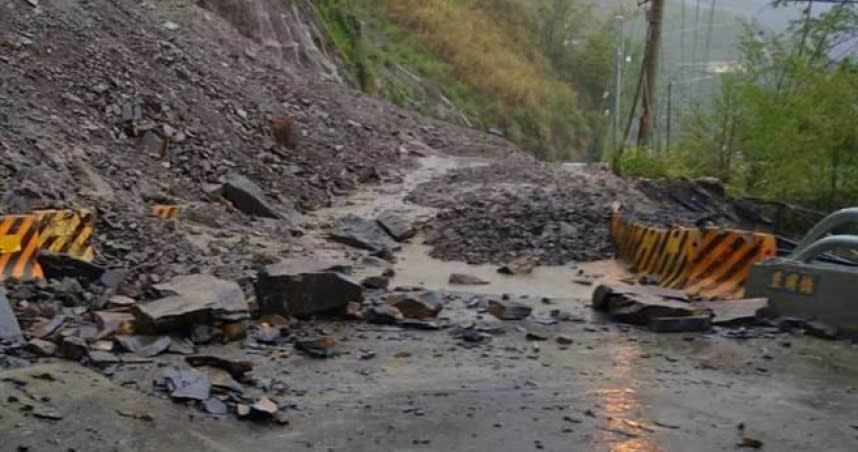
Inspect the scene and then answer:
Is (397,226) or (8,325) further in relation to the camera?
(397,226)

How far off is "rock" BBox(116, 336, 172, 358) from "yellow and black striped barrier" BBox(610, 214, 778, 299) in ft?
19.1

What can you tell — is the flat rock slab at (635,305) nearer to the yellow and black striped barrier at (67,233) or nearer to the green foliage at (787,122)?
the yellow and black striped barrier at (67,233)

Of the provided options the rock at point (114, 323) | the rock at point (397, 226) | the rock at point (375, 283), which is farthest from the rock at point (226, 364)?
the rock at point (397, 226)

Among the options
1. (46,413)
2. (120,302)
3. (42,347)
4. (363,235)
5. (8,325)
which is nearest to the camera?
(46,413)

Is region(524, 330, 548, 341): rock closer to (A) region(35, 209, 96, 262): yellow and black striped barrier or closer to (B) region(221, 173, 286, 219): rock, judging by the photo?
(A) region(35, 209, 96, 262): yellow and black striped barrier

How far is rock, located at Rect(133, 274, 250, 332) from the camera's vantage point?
694 cm

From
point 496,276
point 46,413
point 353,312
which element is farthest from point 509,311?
point 46,413

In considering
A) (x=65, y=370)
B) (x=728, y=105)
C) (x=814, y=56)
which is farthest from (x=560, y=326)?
(x=728, y=105)

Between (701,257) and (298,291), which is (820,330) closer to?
(701,257)

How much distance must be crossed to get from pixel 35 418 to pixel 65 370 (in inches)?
31.9

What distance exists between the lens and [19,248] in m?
7.96

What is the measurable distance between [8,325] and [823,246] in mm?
6866

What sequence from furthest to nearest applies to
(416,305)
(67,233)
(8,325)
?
(67,233) → (416,305) → (8,325)

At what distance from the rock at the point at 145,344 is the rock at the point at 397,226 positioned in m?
7.87
